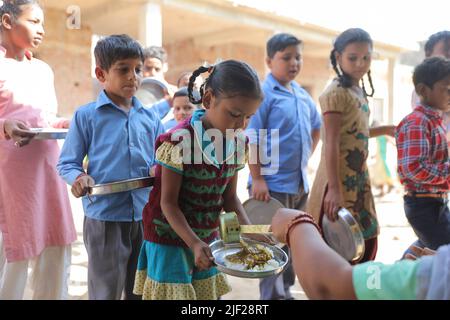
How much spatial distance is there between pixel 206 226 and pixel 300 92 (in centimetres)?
180

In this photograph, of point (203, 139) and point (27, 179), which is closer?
point (203, 139)

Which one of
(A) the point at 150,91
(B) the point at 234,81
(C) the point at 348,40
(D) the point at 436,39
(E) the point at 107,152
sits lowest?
(E) the point at 107,152

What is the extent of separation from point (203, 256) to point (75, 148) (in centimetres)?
89

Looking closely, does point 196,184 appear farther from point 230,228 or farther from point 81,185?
point 81,185

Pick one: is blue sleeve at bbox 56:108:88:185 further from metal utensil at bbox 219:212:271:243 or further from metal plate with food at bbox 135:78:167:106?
metal plate with food at bbox 135:78:167:106

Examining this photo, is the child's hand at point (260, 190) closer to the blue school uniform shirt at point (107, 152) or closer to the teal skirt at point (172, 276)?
the blue school uniform shirt at point (107, 152)

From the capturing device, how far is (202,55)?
10.6 meters

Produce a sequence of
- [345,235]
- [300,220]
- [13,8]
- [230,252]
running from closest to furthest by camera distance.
Result: [300,220] < [230,252] < [13,8] < [345,235]

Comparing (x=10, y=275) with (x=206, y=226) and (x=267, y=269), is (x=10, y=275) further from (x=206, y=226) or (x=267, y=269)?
(x=267, y=269)

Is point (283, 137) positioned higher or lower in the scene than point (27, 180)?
higher

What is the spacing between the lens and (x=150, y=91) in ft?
11.1

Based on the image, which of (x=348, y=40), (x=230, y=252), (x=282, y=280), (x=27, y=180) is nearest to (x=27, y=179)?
(x=27, y=180)
